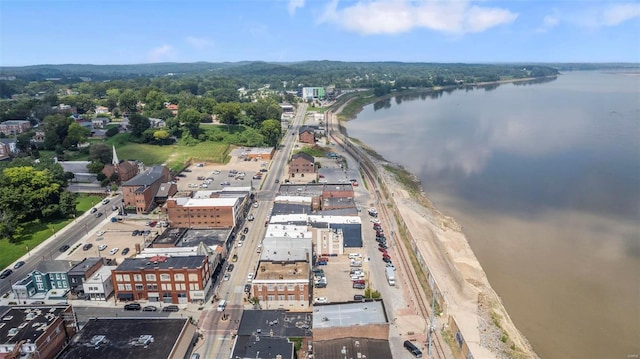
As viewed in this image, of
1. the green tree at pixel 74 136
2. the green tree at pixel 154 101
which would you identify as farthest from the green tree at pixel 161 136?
the green tree at pixel 154 101

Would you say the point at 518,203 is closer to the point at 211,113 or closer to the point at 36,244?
the point at 36,244

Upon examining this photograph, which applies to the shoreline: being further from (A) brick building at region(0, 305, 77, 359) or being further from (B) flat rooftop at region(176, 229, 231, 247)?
(A) brick building at region(0, 305, 77, 359)

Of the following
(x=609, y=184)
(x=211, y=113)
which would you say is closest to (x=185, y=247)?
(x=609, y=184)

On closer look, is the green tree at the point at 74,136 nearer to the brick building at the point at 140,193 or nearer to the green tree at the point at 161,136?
the green tree at the point at 161,136

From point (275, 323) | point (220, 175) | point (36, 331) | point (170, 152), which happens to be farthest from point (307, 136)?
point (36, 331)

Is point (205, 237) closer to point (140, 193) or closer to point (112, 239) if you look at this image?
point (112, 239)
